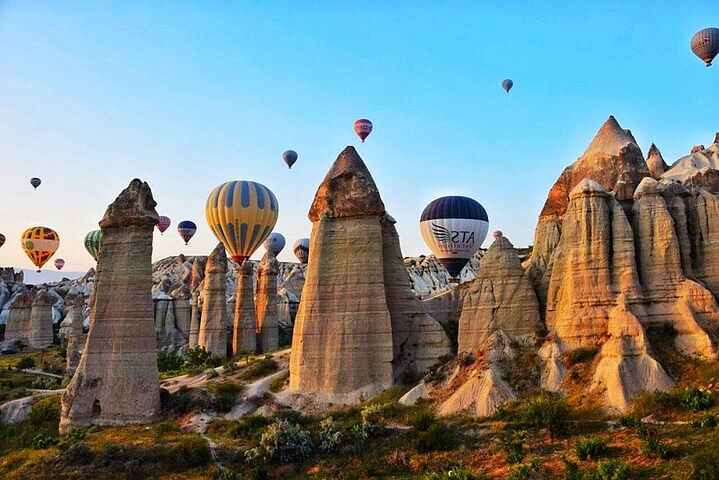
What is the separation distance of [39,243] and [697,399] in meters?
84.1

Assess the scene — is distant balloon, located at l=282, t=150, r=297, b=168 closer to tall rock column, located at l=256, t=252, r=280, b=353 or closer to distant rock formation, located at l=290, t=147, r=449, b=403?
tall rock column, located at l=256, t=252, r=280, b=353

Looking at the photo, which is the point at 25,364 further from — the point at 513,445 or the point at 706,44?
the point at 706,44

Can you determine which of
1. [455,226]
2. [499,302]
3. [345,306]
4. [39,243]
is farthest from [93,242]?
[499,302]

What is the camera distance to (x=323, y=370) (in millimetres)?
Result: 27547

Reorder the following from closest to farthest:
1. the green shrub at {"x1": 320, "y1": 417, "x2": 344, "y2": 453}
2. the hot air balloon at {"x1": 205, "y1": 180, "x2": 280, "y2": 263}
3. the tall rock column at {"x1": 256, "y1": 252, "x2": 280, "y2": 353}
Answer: the green shrub at {"x1": 320, "y1": 417, "x2": 344, "y2": 453}, the tall rock column at {"x1": 256, "y1": 252, "x2": 280, "y2": 353}, the hot air balloon at {"x1": 205, "y1": 180, "x2": 280, "y2": 263}

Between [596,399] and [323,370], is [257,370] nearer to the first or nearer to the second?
[323,370]

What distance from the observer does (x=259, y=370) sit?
33438mm

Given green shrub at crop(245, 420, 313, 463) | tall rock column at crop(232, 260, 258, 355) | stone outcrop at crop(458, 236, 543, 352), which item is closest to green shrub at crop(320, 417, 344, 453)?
green shrub at crop(245, 420, 313, 463)

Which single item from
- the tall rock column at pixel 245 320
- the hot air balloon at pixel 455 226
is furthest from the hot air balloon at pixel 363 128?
the tall rock column at pixel 245 320

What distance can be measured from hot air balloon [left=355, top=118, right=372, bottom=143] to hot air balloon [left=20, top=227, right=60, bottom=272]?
4914cm

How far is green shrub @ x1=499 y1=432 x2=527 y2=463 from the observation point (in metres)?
18.5

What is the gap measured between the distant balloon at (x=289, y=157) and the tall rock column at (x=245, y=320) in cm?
2830

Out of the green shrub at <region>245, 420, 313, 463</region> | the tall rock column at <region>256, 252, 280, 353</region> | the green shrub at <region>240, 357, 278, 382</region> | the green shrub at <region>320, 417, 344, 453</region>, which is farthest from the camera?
the tall rock column at <region>256, 252, 280, 353</region>

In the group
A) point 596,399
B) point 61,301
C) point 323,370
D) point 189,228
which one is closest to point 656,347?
point 596,399
